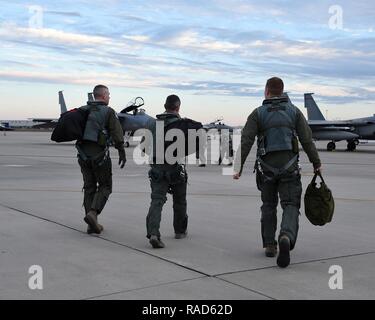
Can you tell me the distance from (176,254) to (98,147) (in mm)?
1952

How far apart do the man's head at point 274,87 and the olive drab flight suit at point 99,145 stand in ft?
6.91

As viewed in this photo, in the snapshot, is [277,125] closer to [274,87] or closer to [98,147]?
[274,87]

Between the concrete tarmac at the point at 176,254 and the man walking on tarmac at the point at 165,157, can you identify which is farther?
the man walking on tarmac at the point at 165,157

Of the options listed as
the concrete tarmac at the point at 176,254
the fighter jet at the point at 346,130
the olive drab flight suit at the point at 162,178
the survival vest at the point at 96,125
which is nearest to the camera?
the concrete tarmac at the point at 176,254

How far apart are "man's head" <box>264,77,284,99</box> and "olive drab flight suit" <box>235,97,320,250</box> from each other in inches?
3.4

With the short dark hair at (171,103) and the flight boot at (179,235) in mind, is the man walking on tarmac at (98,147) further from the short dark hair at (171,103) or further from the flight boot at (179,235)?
the flight boot at (179,235)

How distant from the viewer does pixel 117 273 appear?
4.86m

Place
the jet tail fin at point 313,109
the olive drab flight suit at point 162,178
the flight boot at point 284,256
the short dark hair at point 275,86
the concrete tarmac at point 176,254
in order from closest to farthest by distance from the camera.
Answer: the concrete tarmac at point 176,254 → the flight boot at point 284,256 → the short dark hair at point 275,86 → the olive drab flight suit at point 162,178 → the jet tail fin at point 313,109

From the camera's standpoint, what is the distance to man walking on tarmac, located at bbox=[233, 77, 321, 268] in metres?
5.50

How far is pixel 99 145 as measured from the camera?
6.72 m

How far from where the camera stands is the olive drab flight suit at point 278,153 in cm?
550

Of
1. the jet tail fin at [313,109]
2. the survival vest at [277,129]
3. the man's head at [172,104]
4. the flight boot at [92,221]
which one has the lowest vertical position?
the flight boot at [92,221]

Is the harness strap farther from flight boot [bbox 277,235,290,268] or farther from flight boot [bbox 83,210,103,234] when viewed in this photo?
flight boot [bbox 83,210,103,234]

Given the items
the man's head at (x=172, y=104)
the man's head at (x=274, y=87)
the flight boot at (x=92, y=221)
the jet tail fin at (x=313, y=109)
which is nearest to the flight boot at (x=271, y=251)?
the man's head at (x=274, y=87)
